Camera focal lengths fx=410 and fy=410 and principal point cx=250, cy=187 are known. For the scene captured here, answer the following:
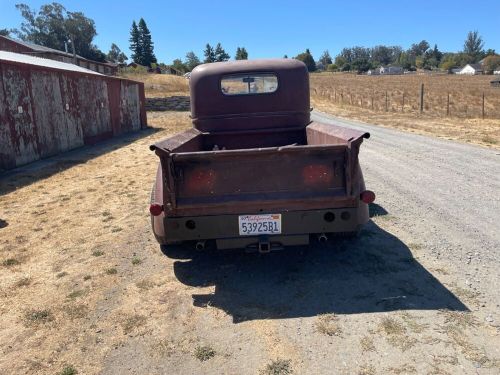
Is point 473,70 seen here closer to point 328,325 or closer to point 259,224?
point 259,224

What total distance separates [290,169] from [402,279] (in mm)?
1583

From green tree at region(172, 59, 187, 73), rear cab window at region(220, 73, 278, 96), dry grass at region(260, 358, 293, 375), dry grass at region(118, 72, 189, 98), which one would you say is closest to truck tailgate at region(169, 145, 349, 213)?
dry grass at region(260, 358, 293, 375)

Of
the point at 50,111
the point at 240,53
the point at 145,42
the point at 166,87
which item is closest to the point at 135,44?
the point at 145,42

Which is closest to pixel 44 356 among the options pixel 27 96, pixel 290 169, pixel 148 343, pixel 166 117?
pixel 148 343

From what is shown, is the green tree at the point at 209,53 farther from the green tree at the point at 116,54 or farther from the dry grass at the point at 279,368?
the dry grass at the point at 279,368

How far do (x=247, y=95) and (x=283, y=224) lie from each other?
115 inches

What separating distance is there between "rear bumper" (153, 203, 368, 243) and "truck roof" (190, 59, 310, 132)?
2560 mm

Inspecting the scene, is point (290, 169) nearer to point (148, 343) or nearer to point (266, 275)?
point (266, 275)

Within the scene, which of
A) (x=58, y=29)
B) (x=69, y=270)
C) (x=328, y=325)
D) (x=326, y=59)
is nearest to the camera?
(x=328, y=325)

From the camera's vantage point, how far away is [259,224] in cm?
392

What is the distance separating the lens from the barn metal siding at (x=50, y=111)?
11188 millimetres

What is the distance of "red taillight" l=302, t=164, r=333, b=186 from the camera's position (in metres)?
3.85

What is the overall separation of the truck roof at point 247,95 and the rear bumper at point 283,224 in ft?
8.40

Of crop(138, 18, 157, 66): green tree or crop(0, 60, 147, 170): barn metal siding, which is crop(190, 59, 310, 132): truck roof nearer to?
crop(0, 60, 147, 170): barn metal siding
